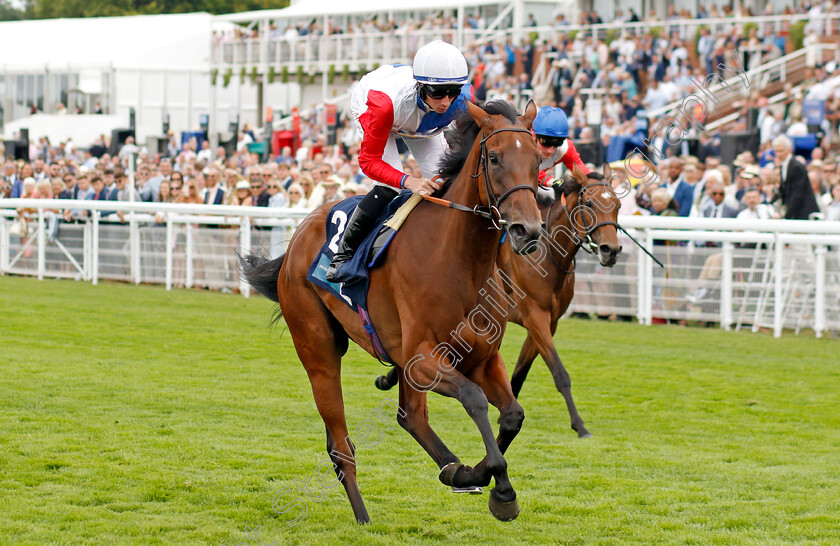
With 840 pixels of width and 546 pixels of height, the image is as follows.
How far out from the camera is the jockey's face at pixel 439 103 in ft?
14.6

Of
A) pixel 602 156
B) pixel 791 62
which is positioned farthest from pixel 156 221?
pixel 791 62

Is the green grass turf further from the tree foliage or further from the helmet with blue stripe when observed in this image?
the tree foliage

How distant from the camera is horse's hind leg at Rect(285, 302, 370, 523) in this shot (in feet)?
15.6

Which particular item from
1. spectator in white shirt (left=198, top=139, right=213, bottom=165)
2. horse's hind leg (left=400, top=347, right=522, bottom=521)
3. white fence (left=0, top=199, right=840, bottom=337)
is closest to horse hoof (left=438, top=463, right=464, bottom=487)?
horse's hind leg (left=400, top=347, right=522, bottom=521)

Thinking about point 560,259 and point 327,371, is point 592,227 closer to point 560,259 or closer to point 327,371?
point 560,259

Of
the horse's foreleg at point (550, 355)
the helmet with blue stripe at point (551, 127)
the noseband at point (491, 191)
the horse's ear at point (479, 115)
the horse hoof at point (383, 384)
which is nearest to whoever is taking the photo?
the noseband at point (491, 191)

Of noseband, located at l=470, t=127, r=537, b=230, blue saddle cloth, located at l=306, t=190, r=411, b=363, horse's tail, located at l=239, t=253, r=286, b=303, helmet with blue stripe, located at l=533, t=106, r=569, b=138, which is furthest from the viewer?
helmet with blue stripe, located at l=533, t=106, r=569, b=138

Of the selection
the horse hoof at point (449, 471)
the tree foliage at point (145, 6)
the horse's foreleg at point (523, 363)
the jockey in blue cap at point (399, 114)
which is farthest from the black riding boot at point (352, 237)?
the tree foliage at point (145, 6)

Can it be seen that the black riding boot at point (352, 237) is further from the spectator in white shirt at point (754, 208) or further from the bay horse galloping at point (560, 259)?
the spectator in white shirt at point (754, 208)

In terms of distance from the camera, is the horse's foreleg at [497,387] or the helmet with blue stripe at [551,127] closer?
the horse's foreleg at [497,387]

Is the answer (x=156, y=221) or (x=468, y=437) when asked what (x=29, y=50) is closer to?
(x=156, y=221)

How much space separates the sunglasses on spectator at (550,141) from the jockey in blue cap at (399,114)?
4.56 ft

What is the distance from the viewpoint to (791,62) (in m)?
17.5

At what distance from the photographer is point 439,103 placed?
4.48m
